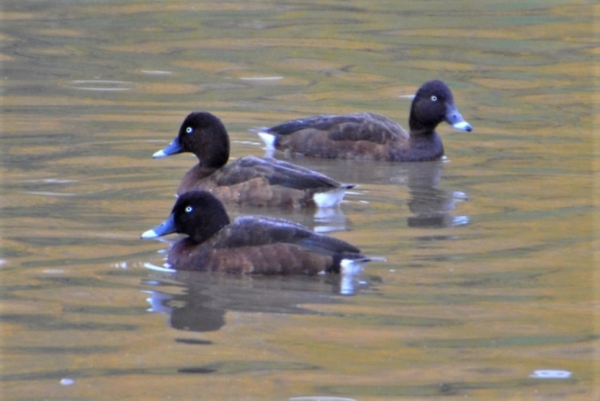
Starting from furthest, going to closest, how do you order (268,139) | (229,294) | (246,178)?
(268,139) → (246,178) → (229,294)

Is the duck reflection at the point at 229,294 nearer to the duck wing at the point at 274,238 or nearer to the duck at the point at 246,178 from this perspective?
the duck wing at the point at 274,238

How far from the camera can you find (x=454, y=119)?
13727 mm

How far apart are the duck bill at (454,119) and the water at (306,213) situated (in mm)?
323

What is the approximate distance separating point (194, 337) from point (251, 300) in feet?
2.54

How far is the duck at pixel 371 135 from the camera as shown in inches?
528

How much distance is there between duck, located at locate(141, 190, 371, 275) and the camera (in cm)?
846

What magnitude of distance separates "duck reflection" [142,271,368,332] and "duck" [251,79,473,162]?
509cm

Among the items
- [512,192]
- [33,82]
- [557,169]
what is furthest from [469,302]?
[33,82]

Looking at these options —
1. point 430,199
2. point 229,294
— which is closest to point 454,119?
point 430,199

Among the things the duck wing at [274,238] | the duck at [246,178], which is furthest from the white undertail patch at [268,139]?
the duck wing at [274,238]

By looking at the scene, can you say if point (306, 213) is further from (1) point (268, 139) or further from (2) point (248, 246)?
(1) point (268, 139)

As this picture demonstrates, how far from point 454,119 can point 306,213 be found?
346cm

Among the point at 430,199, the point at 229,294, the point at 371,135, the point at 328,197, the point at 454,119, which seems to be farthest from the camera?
the point at 454,119

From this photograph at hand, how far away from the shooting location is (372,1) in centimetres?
2220
